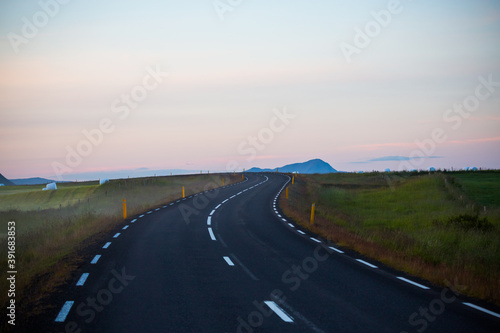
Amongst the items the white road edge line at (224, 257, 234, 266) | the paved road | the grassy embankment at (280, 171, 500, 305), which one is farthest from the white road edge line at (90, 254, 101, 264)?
the grassy embankment at (280, 171, 500, 305)

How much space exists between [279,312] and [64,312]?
3.73 m

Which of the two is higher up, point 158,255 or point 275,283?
point 158,255

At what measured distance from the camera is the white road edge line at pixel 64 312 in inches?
255

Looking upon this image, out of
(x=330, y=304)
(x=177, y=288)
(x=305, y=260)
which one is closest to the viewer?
(x=330, y=304)

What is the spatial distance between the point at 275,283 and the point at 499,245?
11.5 m

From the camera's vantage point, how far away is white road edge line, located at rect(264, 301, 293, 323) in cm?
665

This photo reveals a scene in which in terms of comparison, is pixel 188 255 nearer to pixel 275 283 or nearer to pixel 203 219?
pixel 275 283

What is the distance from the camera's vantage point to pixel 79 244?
14.1 meters

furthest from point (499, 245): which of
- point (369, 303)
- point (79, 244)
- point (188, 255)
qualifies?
point (79, 244)

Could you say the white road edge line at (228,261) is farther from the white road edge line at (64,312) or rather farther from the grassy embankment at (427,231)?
the white road edge line at (64,312)

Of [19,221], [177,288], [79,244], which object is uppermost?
[19,221]

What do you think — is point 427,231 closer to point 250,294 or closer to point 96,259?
point 250,294

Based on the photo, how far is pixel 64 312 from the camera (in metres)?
6.82

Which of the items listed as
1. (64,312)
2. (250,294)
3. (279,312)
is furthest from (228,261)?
(64,312)
